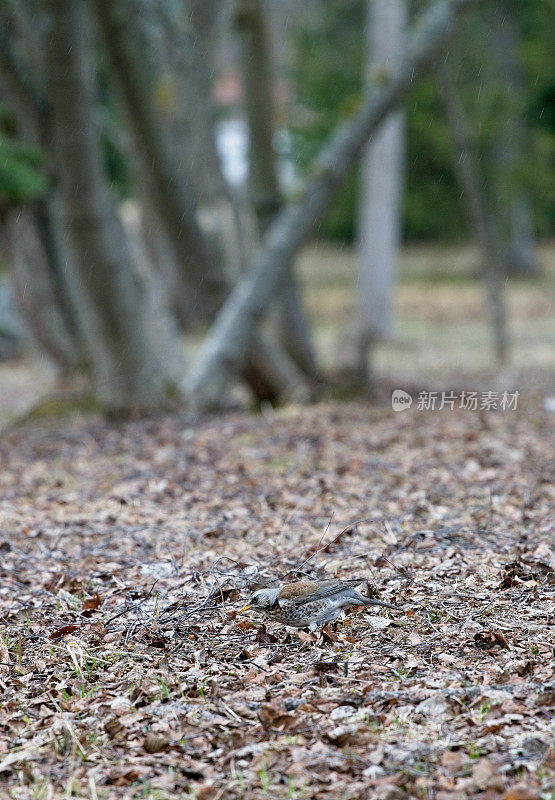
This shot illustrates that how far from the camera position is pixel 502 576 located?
145 inches

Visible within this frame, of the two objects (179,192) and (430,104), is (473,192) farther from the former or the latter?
(430,104)

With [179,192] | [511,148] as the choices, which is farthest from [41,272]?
[511,148]

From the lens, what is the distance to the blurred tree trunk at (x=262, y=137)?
8.76 meters

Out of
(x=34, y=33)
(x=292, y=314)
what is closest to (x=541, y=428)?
(x=292, y=314)

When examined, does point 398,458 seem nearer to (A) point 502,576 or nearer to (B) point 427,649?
(A) point 502,576

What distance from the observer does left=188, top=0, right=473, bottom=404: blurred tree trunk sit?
26.7 feet

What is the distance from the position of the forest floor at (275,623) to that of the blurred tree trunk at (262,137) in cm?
291

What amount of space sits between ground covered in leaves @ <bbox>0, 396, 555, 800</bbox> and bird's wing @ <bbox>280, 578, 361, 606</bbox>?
0.40ft

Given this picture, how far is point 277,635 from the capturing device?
3.32m

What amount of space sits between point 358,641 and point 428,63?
22.1 ft

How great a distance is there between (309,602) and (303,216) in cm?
570

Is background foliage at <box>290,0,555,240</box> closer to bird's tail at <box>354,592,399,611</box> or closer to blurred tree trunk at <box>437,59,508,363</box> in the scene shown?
blurred tree trunk at <box>437,59,508,363</box>

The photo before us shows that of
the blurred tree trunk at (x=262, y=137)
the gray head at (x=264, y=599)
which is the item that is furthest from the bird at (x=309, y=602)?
the blurred tree trunk at (x=262, y=137)

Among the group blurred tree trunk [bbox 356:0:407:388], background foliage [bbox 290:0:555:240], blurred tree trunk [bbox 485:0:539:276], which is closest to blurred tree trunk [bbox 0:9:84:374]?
blurred tree trunk [bbox 356:0:407:388]
